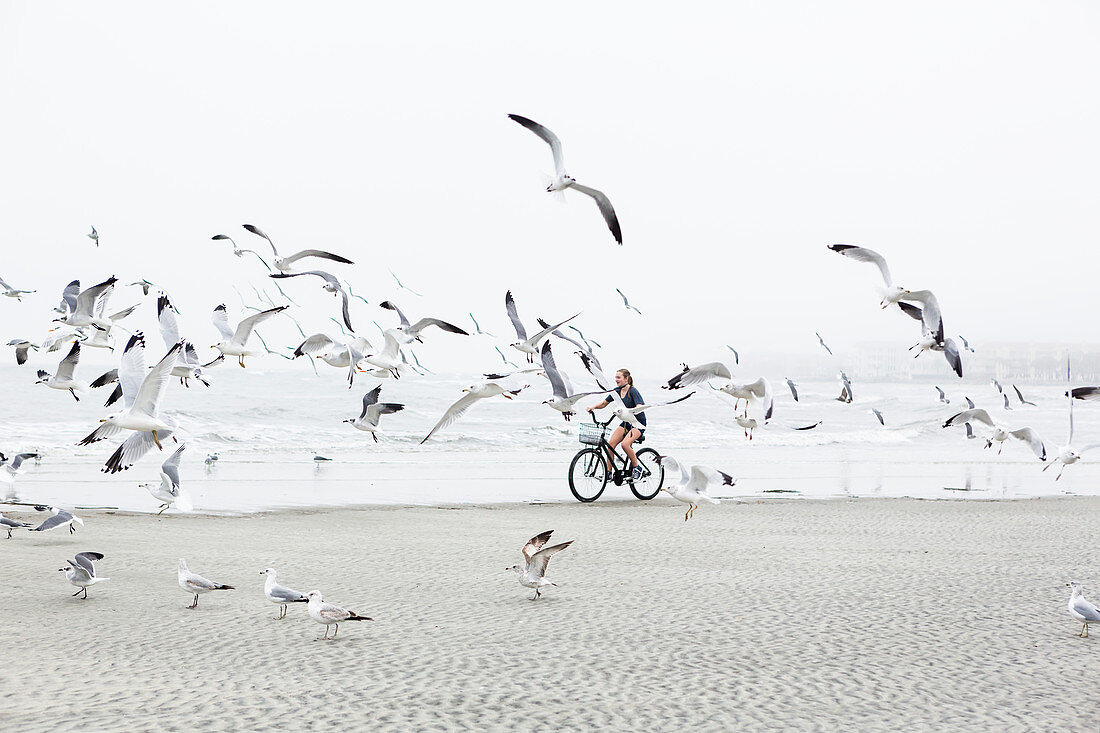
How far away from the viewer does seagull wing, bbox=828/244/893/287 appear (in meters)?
9.37

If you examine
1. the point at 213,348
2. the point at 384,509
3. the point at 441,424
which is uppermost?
the point at 213,348

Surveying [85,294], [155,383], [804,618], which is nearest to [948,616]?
[804,618]

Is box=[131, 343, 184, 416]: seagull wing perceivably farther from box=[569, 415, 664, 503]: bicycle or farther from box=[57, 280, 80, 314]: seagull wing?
box=[569, 415, 664, 503]: bicycle

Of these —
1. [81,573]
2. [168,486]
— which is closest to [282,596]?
[81,573]

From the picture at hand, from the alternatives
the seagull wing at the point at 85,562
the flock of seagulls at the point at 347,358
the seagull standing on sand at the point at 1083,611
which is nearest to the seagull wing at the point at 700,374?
the flock of seagulls at the point at 347,358

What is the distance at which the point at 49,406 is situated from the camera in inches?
1272

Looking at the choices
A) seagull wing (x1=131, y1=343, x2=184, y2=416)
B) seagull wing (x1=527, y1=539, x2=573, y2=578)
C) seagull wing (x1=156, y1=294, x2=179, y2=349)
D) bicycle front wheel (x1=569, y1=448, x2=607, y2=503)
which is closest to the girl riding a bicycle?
bicycle front wheel (x1=569, y1=448, x2=607, y2=503)

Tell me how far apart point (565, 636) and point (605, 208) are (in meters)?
5.06

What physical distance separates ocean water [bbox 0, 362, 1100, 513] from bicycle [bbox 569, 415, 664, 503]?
0.51 metres

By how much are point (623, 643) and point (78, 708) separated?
2692mm

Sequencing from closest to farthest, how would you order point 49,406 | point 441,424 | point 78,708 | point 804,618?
point 78,708
point 804,618
point 441,424
point 49,406

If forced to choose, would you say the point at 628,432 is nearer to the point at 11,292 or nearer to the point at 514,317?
the point at 514,317

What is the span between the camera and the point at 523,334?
35.4ft

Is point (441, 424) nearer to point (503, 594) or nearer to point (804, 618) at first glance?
point (503, 594)
